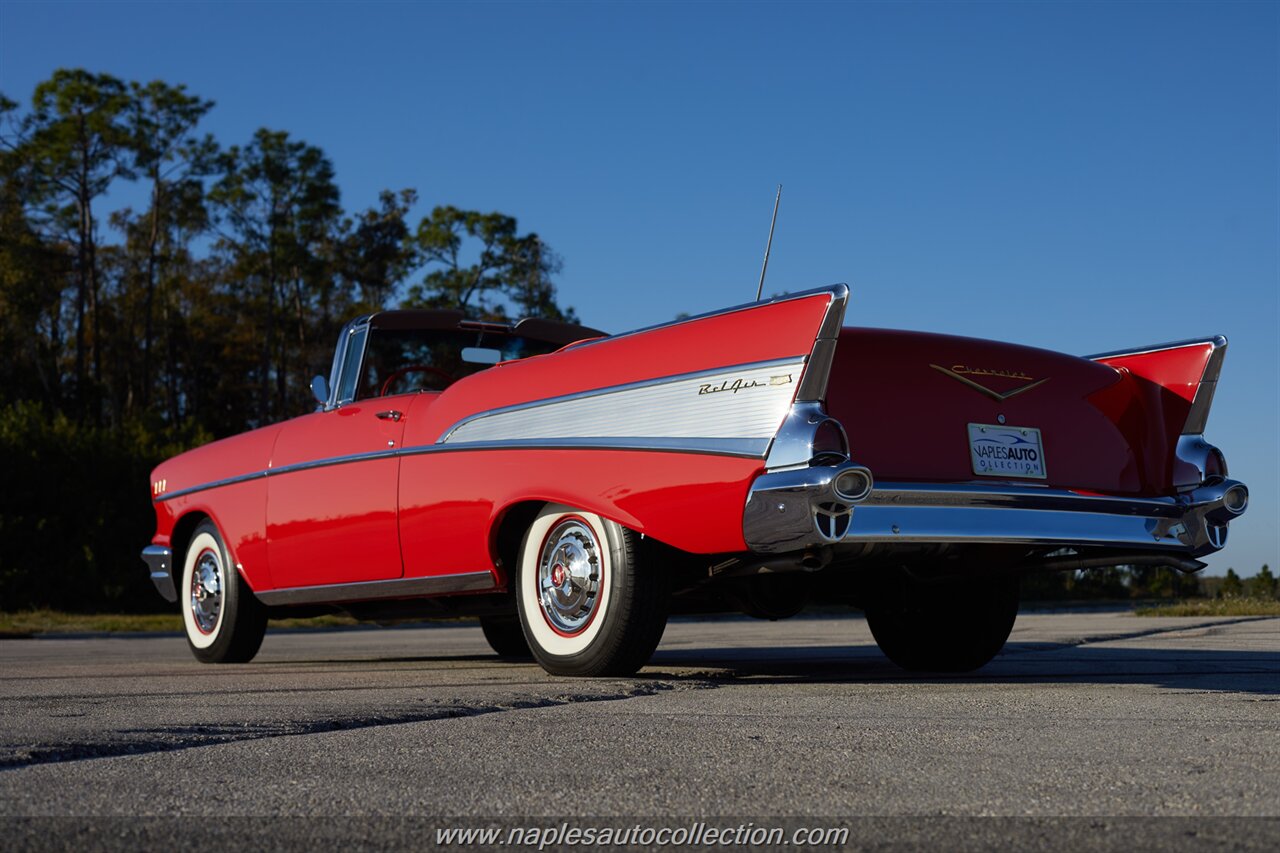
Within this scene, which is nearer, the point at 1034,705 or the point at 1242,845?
the point at 1242,845

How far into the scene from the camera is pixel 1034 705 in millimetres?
4305

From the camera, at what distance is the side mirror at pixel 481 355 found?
6.97 m

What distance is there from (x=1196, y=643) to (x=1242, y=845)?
6583 mm

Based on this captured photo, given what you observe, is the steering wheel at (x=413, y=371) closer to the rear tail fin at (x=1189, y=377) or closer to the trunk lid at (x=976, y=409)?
the trunk lid at (x=976, y=409)

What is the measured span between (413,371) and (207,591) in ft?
6.03

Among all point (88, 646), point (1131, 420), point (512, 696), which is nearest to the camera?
point (512, 696)

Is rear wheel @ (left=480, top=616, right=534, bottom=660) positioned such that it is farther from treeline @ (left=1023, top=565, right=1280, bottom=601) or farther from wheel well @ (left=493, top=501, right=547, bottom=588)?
treeline @ (left=1023, top=565, right=1280, bottom=601)

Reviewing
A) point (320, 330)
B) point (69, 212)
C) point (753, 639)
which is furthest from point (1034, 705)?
point (320, 330)

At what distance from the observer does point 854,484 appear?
4.45 meters

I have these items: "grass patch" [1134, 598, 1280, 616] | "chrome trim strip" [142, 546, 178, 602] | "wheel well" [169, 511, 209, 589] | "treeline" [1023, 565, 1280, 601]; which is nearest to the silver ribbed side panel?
"wheel well" [169, 511, 209, 589]

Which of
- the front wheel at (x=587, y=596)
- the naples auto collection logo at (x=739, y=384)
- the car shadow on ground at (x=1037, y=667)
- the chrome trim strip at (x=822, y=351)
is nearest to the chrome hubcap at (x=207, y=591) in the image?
the car shadow on ground at (x=1037, y=667)

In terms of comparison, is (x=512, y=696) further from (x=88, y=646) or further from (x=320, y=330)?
(x=320, y=330)

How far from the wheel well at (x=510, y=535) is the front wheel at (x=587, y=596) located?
0.12 meters

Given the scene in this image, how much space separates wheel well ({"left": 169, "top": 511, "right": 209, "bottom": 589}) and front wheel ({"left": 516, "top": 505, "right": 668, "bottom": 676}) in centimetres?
317
